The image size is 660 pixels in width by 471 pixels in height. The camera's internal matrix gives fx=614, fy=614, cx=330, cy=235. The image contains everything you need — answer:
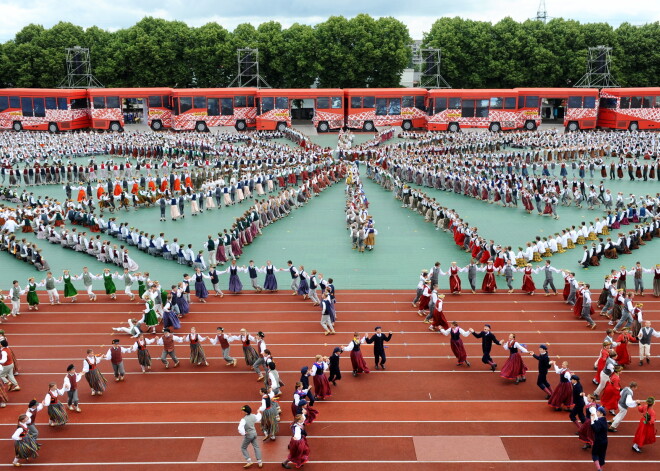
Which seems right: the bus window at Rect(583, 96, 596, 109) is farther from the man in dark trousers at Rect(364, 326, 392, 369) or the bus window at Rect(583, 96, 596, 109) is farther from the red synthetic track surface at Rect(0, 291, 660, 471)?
the man in dark trousers at Rect(364, 326, 392, 369)

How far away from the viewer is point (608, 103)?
47.5 m

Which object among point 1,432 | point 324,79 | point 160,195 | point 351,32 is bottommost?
point 1,432

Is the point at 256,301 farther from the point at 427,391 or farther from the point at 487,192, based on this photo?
the point at 487,192

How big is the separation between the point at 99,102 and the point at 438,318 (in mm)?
40635

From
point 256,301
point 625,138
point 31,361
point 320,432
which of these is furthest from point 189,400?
point 625,138

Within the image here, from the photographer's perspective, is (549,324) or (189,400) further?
(549,324)

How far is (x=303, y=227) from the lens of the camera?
23.4m

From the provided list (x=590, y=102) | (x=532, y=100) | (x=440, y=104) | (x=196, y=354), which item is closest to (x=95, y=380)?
(x=196, y=354)

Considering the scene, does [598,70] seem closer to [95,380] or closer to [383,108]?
[383,108]

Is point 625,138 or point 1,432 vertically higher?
point 625,138

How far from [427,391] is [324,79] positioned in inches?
1933

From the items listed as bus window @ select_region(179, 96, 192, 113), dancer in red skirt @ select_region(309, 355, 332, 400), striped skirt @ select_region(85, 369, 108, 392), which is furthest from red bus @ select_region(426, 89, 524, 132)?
striped skirt @ select_region(85, 369, 108, 392)

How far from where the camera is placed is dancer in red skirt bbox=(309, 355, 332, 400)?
35.6 feet

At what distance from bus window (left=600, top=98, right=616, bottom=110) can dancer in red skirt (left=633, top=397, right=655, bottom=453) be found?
141 feet
